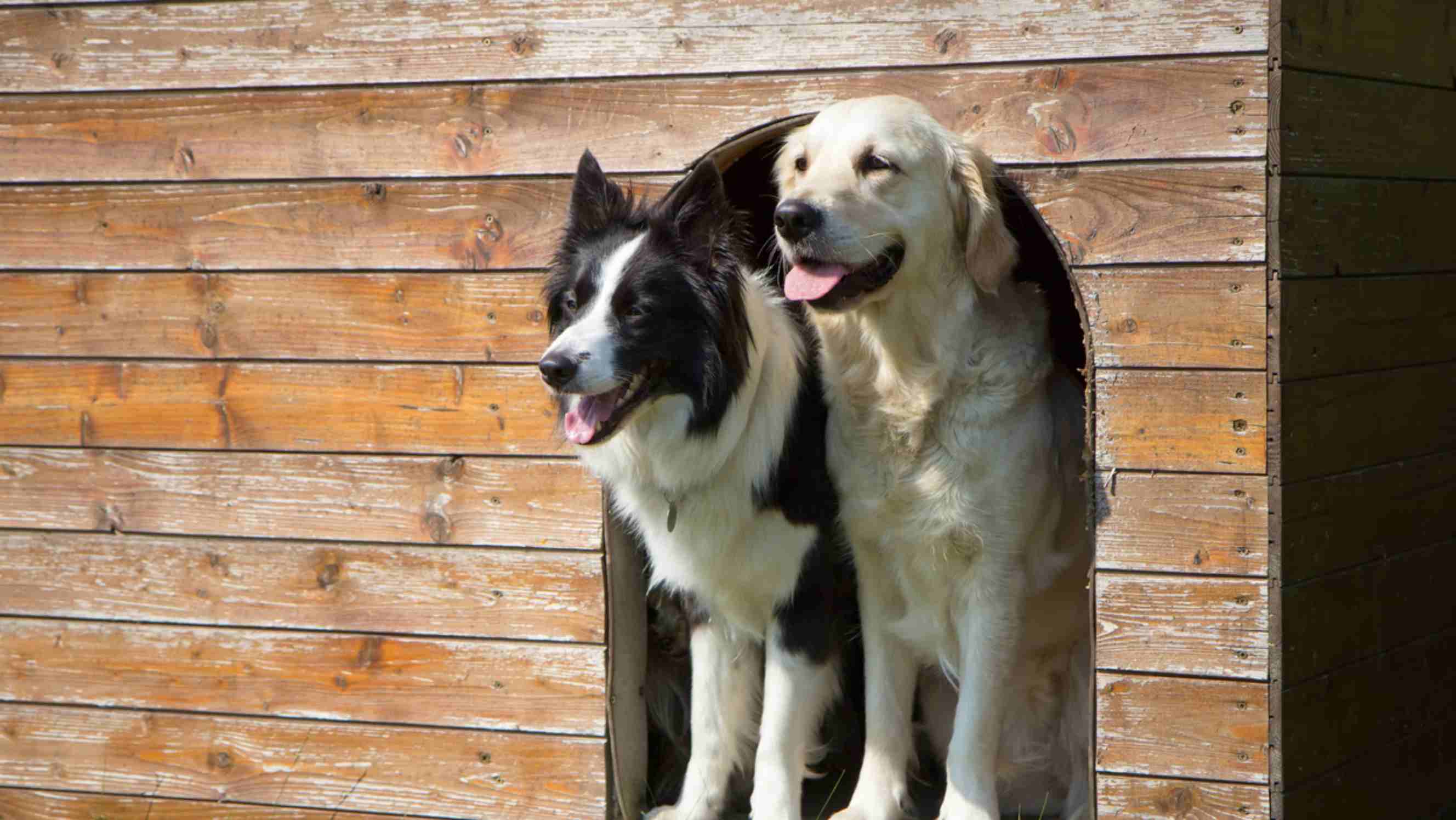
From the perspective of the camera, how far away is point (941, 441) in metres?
3.54

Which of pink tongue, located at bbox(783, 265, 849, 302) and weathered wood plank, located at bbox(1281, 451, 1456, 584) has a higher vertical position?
pink tongue, located at bbox(783, 265, 849, 302)

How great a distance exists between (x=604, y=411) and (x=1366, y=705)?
200cm

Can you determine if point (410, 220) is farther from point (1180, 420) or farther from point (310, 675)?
point (1180, 420)

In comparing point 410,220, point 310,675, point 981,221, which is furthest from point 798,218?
point 310,675

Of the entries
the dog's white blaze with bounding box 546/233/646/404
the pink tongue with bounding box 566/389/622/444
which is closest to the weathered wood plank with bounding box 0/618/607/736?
the pink tongue with bounding box 566/389/622/444

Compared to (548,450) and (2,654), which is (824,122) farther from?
(2,654)

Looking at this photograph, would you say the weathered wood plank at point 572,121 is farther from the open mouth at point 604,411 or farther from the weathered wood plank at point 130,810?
the weathered wood plank at point 130,810

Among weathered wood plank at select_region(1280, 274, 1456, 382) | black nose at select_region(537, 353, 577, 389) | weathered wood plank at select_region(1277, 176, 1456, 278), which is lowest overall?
black nose at select_region(537, 353, 577, 389)

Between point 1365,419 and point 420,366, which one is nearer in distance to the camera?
point 1365,419

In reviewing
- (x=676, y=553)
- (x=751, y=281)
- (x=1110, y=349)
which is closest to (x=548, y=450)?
(x=676, y=553)

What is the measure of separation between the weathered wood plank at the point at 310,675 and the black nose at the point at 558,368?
34.5 inches

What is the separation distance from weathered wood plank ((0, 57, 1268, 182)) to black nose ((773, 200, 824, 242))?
12.3 inches

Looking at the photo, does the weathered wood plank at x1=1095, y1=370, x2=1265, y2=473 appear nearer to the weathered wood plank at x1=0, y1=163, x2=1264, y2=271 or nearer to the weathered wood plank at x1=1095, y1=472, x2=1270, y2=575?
the weathered wood plank at x1=1095, y1=472, x2=1270, y2=575

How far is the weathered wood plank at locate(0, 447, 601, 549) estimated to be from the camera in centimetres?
361
